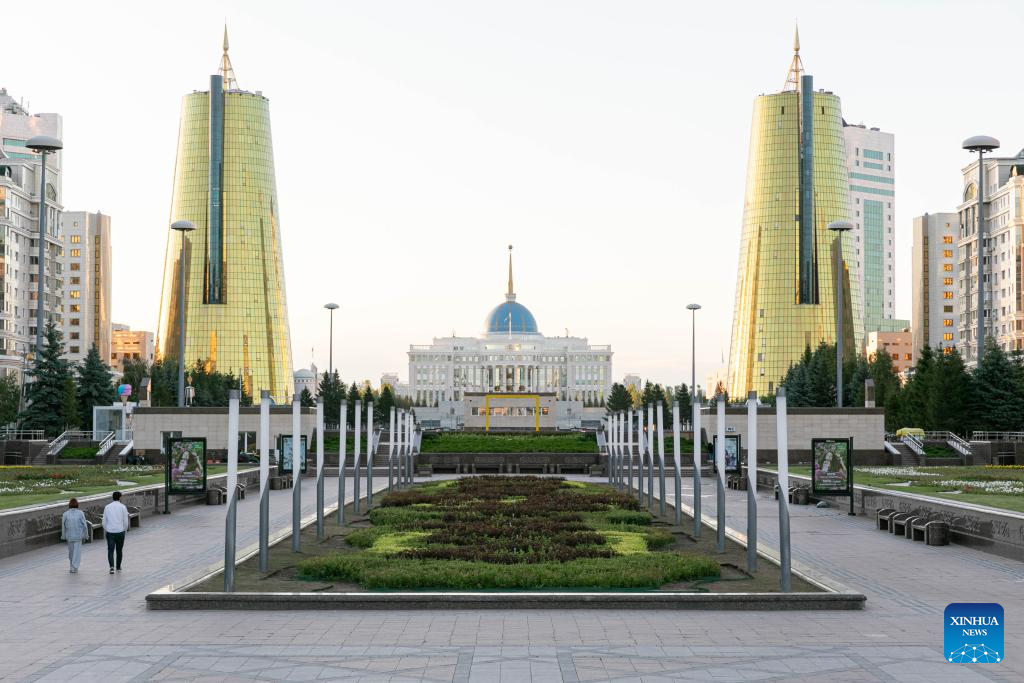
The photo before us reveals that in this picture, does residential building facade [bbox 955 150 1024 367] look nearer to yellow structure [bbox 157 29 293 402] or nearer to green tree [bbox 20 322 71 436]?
yellow structure [bbox 157 29 293 402]

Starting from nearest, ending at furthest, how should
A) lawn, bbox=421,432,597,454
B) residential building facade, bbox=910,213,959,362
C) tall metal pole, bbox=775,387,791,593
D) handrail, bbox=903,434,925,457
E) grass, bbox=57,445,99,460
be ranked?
tall metal pole, bbox=775,387,791,593 < grass, bbox=57,445,99,460 < handrail, bbox=903,434,925,457 < lawn, bbox=421,432,597,454 < residential building facade, bbox=910,213,959,362

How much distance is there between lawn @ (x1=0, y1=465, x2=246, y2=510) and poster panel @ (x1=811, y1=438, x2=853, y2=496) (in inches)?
727

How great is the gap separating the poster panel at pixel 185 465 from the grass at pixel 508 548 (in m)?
5.06

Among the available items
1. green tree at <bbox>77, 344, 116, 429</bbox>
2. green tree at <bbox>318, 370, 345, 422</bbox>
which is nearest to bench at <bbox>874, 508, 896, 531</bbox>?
green tree at <bbox>77, 344, 116, 429</bbox>

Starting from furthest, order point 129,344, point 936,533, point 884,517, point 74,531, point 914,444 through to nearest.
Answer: point 129,344 → point 914,444 → point 884,517 → point 936,533 → point 74,531

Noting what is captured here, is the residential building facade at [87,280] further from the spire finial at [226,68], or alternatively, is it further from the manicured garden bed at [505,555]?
the manicured garden bed at [505,555]

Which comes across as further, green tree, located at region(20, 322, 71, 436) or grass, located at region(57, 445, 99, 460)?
green tree, located at region(20, 322, 71, 436)

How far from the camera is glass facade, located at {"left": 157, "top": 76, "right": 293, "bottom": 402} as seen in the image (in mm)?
133000

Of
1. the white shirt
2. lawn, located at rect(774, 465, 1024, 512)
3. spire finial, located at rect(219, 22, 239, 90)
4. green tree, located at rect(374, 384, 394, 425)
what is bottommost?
lawn, located at rect(774, 465, 1024, 512)

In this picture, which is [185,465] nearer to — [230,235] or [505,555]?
[505,555]

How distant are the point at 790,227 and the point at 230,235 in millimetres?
62272

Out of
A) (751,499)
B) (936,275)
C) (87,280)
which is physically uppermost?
(936,275)

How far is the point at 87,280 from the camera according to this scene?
15338 centimetres

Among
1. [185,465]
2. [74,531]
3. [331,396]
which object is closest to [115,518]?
[74,531]
